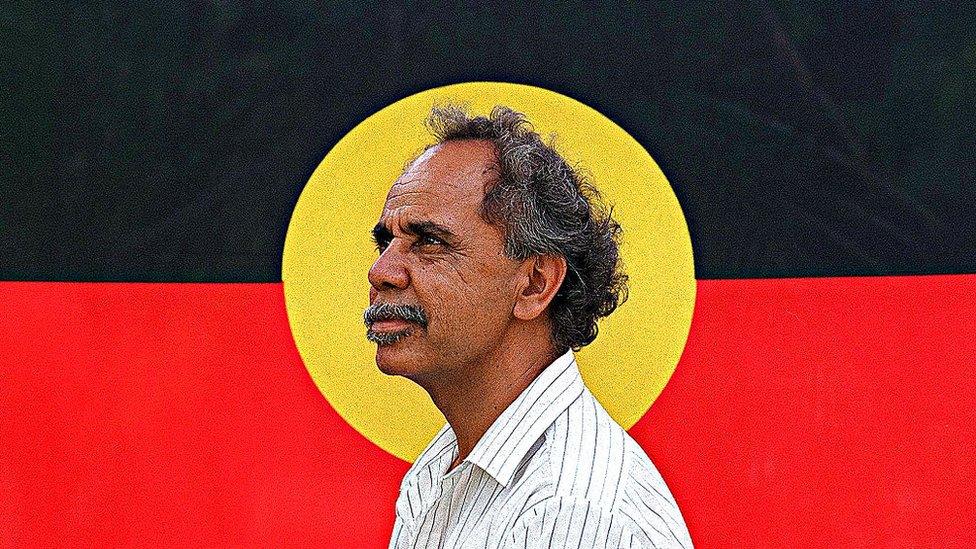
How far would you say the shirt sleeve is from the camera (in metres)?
1.11

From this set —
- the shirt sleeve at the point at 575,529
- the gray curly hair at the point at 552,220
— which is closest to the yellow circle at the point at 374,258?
the gray curly hair at the point at 552,220

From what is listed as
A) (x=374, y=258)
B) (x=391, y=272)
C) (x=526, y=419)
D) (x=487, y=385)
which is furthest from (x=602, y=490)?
(x=374, y=258)

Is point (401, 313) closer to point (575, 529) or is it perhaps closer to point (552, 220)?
point (552, 220)

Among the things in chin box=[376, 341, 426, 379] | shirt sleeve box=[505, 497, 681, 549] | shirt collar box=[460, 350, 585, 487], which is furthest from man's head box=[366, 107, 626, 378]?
shirt sleeve box=[505, 497, 681, 549]

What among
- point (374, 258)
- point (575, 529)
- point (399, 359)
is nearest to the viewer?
point (575, 529)

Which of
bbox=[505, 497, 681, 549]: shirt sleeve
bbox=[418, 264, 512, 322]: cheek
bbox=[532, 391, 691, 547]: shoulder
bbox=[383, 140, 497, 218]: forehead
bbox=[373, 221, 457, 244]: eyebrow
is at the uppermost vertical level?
bbox=[383, 140, 497, 218]: forehead

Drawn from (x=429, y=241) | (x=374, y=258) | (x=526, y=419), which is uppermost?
(x=374, y=258)

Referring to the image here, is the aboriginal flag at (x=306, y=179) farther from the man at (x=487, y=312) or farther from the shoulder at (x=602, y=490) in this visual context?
the shoulder at (x=602, y=490)

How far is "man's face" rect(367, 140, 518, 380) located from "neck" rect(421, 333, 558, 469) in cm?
2

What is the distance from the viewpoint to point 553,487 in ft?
3.78

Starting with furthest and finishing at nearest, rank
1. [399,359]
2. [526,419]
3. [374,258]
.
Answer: [374,258]
[399,359]
[526,419]

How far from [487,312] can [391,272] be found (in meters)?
0.15

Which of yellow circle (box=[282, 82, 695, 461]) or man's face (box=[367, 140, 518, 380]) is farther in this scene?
yellow circle (box=[282, 82, 695, 461])

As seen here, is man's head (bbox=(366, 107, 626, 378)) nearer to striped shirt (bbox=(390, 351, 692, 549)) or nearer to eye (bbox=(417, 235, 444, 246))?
eye (bbox=(417, 235, 444, 246))
